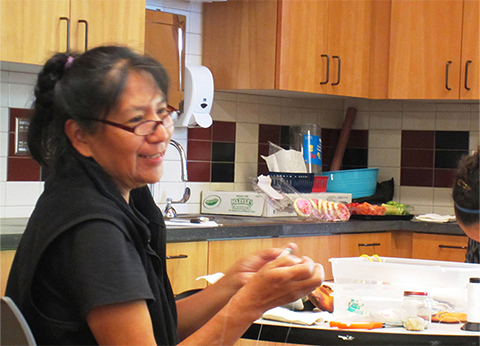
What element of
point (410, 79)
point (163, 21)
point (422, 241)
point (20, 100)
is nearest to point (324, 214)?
point (422, 241)

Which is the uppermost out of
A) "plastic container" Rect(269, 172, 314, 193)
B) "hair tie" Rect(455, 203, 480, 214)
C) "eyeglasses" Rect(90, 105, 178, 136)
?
"eyeglasses" Rect(90, 105, 178, 136)

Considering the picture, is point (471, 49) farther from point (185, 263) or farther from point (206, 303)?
point (206, 303)

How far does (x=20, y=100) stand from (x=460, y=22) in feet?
6.63

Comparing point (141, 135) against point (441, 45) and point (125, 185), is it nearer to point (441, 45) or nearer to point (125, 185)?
point (125, 185)

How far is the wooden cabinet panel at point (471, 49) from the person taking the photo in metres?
3.02

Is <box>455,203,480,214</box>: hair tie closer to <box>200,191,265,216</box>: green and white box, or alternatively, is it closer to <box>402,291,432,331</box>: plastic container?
<box>402,291,432,331</box>: plastic container

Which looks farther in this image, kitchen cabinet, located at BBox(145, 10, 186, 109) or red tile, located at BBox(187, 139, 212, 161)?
red tile, located at BBox(187, 139, 212, 161)

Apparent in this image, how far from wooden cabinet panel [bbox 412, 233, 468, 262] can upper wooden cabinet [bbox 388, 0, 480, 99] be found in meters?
0.69

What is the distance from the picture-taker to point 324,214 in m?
2.80

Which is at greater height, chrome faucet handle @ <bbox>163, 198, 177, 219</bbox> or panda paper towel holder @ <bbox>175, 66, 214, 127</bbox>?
panda paper towel holder @ <bbox>175, 66, 214, 127</bbox>

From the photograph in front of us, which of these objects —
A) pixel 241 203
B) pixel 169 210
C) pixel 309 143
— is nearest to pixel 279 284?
pixel 169 210

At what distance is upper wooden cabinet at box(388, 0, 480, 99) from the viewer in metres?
3.03

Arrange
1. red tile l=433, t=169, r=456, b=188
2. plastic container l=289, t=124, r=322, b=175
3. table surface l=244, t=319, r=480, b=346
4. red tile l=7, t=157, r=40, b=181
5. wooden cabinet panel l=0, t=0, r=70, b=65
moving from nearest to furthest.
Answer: table surface l=244, t=319, r=480, b=346, wooden cabinet panel l=0, t=0, r=70, b=65, red tile l=7, t=157, r=40, b=181, plastic container l=289, t=124, r=322, b=175, red tile l=433, t=169, r=456, b=188

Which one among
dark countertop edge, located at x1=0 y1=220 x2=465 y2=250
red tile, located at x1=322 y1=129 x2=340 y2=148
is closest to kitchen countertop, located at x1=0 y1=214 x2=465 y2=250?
dark countertop edge, located at x1=0 y1=220 x2=465 y2=250
